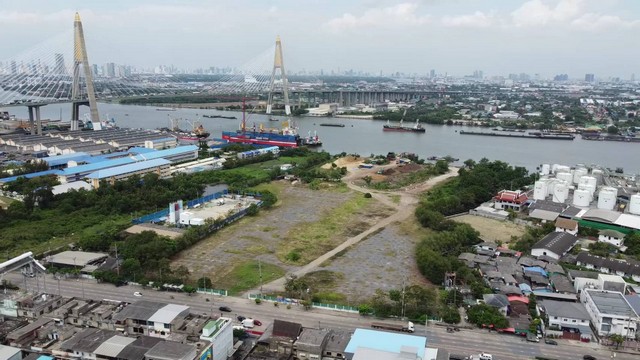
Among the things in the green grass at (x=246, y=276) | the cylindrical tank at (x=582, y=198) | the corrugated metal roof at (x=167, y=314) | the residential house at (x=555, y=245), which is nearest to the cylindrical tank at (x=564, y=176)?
the cylindrical tank at (x=582, y=198)

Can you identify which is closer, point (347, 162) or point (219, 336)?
point (219, 336)

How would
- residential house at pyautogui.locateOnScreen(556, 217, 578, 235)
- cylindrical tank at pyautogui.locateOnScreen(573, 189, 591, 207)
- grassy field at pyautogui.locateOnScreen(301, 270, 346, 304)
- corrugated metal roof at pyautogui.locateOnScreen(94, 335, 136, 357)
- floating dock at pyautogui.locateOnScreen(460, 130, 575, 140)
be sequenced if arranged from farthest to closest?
floating dock at pyautogui.locateOnScreen(460, 130, 575, 140) → cylindrical tank at pyautogui.locateOnScreen(573, 189, 591, 207) → residential house at pyautogui.locateOnScreen(556, 217, 578, 235) → grassy field at pyautogui.locateOnScreen(301, 270, 346, 304) → corrugated metal roof at pyautogui.locateOnScreen(94, 335, 136, 357)

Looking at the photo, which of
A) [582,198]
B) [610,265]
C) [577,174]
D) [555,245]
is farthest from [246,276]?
[577,174]

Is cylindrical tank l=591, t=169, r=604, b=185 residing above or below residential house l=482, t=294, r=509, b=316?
above

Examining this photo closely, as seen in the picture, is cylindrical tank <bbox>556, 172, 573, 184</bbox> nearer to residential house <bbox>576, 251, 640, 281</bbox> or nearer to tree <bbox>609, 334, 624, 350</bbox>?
residential house <bbox>576, 251, 640, 281</bbox>

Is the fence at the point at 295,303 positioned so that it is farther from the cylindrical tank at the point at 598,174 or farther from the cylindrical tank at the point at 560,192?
the cylindrical tank at the point at 598,174

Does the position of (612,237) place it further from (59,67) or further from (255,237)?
(59,67)

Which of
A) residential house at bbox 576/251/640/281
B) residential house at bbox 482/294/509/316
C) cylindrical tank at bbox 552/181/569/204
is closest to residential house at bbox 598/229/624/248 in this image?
residential house at bbox 576/251/640/281
